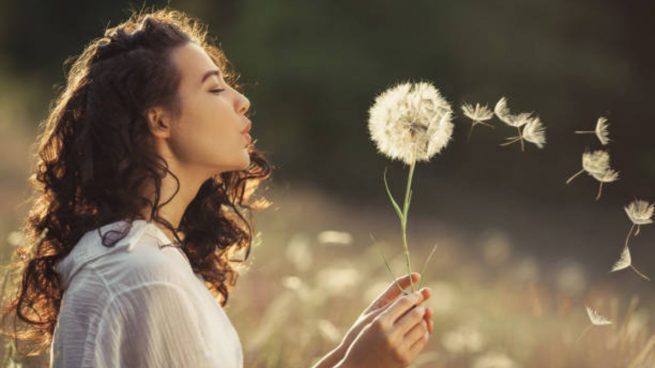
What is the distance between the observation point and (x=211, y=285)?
9.46ft

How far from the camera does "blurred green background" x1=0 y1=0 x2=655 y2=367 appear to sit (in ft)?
44.1

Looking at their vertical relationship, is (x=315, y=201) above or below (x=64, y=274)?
above

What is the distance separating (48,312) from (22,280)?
13cm

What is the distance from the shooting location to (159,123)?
7.91ft

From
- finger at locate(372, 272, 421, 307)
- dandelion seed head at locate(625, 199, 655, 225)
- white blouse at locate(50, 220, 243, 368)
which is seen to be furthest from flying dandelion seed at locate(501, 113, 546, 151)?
white blouse at locate(50, 220, 243, 368)

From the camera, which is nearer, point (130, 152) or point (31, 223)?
point (130, 152)

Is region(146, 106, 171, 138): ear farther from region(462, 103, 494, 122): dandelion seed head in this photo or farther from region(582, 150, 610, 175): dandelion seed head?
region(582, 150, 610, 175): dandelion seed head

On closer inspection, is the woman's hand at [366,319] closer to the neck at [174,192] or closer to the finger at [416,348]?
the finger at [416,348]

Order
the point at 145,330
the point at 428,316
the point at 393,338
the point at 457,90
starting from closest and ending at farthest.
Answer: the point at 145,330 → the point at 393,338 → the point at 428,316 → the point at 457,90

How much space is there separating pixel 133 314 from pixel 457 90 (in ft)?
40.6

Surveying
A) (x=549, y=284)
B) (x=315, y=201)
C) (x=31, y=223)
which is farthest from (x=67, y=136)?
(x=315, y=201)

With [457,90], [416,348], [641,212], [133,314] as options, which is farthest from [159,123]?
[457,90]

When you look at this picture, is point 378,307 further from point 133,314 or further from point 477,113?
point 133,314

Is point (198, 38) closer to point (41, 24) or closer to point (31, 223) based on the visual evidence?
point (31, 223)
